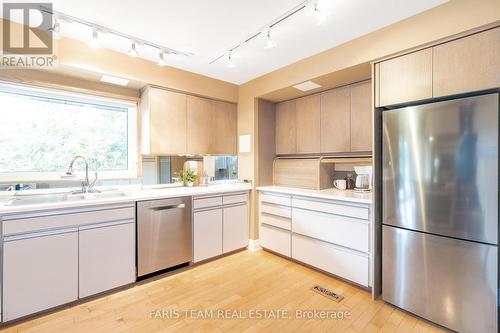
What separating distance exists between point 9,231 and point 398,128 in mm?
3248

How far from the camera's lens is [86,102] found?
2686 millimetres

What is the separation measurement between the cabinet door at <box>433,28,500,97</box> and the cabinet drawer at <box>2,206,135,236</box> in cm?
295

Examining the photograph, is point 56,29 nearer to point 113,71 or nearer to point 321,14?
point 113,71

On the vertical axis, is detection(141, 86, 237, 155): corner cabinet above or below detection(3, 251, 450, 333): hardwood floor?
above

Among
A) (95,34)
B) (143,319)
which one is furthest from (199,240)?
(95,34)

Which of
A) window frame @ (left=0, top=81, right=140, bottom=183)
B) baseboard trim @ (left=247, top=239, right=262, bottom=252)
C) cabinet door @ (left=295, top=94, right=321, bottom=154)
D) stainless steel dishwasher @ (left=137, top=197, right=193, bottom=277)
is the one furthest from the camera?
baseboard trim @ (left=247, top=239, right=262, bottom=252)

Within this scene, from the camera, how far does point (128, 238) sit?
226 cm

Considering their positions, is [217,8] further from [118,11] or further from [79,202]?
[79,202]

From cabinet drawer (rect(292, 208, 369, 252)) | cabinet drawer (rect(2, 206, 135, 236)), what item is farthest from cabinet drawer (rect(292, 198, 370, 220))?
cabinet drawer (rect(2, 206, 135, 236))

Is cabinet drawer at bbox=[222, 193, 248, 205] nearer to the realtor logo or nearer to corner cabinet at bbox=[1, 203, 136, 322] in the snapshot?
corner cabinet at bbox=[1, 203, 136, 322]

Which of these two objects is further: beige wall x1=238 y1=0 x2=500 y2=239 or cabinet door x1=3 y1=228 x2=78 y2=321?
cabinet door x1=3 y1=228 x2=78 y2=321

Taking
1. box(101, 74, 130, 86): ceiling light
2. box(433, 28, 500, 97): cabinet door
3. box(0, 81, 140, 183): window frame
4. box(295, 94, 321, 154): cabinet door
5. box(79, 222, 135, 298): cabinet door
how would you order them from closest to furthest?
box(433, 28, 500, 97): cabinet door
box(79, 222, 135, 298): cabinet door
box(0, 81, 140, 183): window frame
box(101, 74, 130, 86): ceiling light
box(295, 94, 321, 154): cabinet door

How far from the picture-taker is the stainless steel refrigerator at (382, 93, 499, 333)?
5.01 feet

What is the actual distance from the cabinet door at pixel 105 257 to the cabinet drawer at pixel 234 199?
117cm
